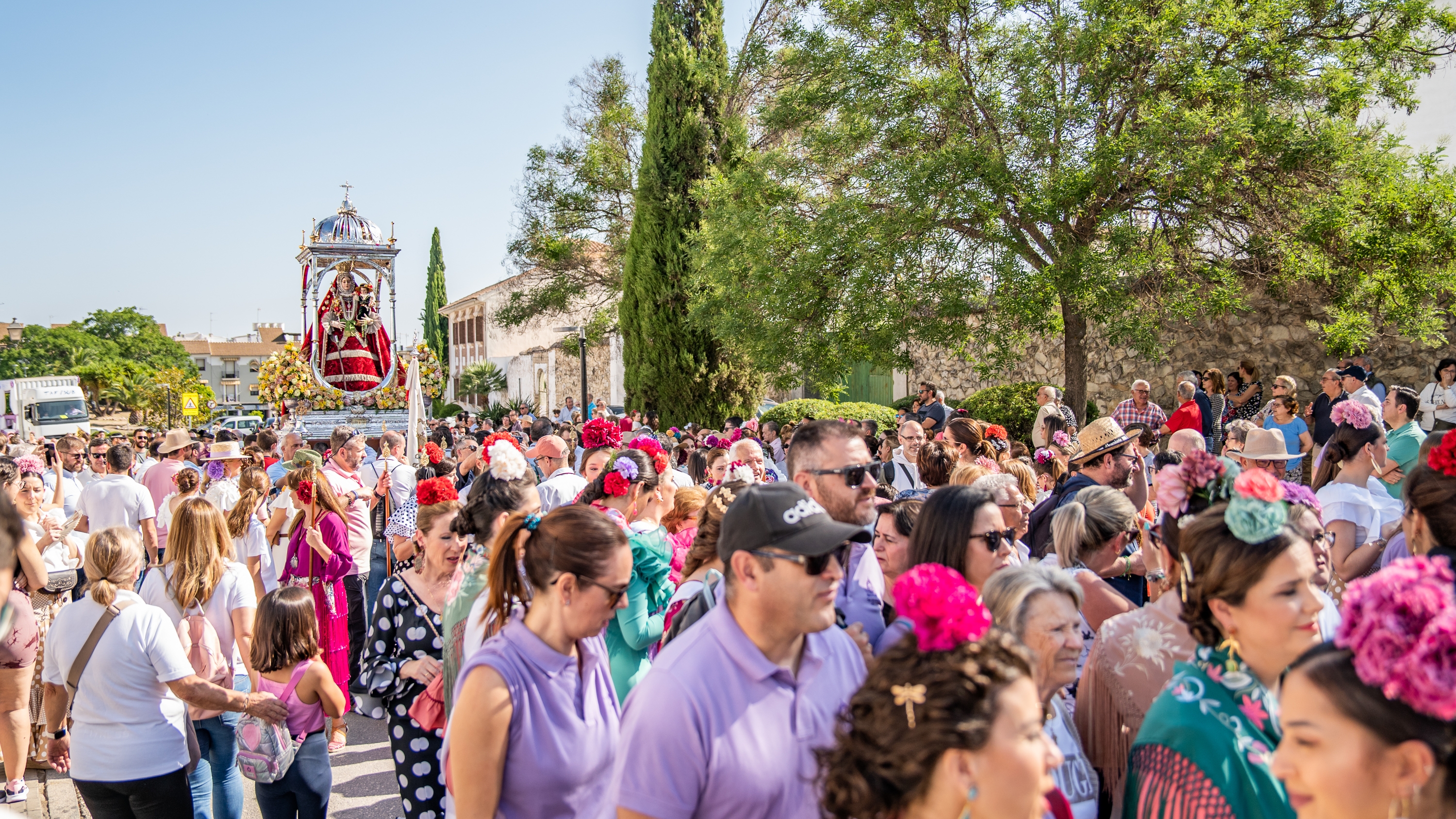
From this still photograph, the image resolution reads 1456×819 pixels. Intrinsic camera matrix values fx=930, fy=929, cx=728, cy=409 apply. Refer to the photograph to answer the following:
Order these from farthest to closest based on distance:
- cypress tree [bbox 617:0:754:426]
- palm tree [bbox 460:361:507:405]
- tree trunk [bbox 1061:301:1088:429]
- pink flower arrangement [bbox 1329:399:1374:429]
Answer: palm tree [bbox 460:361:507:405], cypress tree [bbox 617:0:754:426], tree trunk [bbox 1061:301:1088:429], pink flower arrangement [bbox 1329:399:1374:429]

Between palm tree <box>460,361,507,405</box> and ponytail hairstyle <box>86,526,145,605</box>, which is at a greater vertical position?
palm tree <box>460,361,507,405</box>

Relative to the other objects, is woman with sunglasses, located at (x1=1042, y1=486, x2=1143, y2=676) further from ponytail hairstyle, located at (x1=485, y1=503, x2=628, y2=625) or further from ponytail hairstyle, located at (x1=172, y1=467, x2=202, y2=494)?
ponytail hairstyle, located at (x1=172, y1=467, x2=202, y2=494)

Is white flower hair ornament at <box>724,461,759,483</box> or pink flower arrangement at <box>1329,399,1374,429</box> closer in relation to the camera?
pink flower arrangement at <box>1329,399,1374,429</box>

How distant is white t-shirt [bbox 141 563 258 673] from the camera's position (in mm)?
4840

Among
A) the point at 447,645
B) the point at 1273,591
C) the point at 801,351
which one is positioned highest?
the point at 801,351

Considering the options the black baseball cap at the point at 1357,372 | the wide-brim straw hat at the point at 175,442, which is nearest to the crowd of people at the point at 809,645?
the wide-brim straw hat at the point at 175,442

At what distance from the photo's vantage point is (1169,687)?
2.30 meters

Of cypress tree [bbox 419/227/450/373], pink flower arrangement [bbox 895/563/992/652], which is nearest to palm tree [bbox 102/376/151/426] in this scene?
cypress tree [bbox 419/227/450/373]

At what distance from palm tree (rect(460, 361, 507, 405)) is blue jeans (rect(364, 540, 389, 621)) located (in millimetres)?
42590

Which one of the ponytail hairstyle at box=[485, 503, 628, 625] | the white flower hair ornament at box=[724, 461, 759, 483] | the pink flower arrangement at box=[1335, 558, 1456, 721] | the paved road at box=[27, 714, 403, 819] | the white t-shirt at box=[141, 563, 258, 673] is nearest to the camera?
the pink flower arrangement at box=[1335, 558, 1456, 721]

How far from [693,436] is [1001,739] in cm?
1134

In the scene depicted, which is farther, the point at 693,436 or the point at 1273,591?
the point at 693,436

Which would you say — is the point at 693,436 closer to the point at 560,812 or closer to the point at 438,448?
the point at 438,448

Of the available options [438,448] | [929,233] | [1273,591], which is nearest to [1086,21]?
[929,233]
